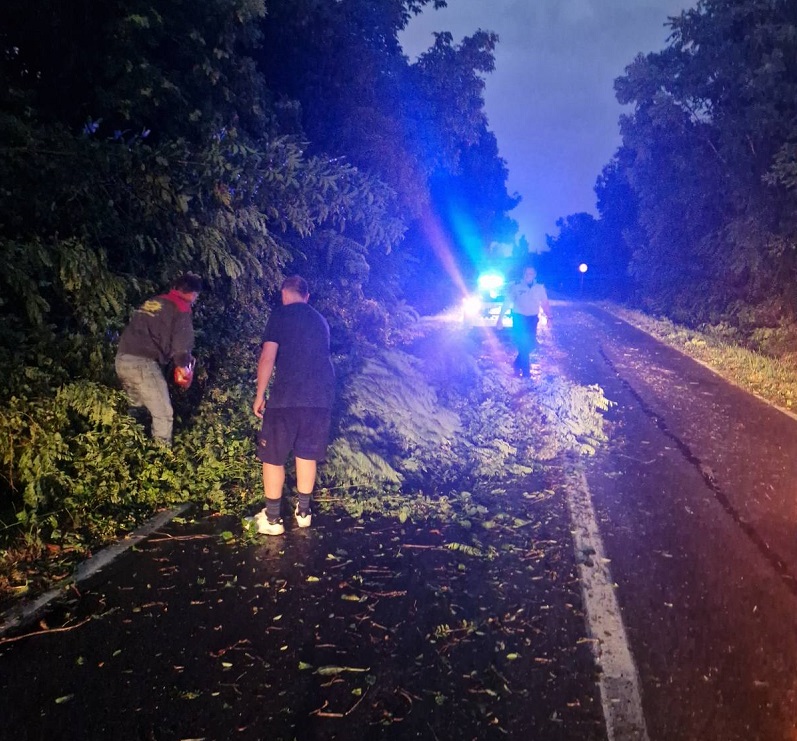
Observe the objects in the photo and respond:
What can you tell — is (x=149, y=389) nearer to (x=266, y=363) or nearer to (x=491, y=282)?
(x=266, y=363)

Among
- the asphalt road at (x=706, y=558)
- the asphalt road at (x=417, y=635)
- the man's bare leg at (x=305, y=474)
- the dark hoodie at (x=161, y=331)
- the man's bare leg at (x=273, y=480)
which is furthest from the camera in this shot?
the dark hoodie at (x=161, y=331)

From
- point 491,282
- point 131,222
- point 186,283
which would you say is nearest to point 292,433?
point 186,283

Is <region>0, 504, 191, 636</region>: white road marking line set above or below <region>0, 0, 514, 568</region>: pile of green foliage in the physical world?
below

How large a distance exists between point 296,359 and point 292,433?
2.02ft

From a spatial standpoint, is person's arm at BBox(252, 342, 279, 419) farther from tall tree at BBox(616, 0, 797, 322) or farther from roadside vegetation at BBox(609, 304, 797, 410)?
tall tree at BBox(616, 0, 797, 322)

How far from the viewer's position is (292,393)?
4.64 m

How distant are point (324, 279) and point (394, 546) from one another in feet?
28.7

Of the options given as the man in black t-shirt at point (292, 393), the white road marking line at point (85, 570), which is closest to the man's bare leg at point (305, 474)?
the man in black t-shirt at point (292, 393)

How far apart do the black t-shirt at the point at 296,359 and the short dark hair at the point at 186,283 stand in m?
1.45

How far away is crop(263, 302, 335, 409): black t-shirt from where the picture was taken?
4.64m

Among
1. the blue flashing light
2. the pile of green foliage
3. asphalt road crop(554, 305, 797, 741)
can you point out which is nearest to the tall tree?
the blue flashing light

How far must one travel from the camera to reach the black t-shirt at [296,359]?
464 cm

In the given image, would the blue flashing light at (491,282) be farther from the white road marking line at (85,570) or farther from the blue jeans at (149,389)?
the white road marking line at (85,570)

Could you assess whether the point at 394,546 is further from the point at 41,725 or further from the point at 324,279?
the point at 324,279
